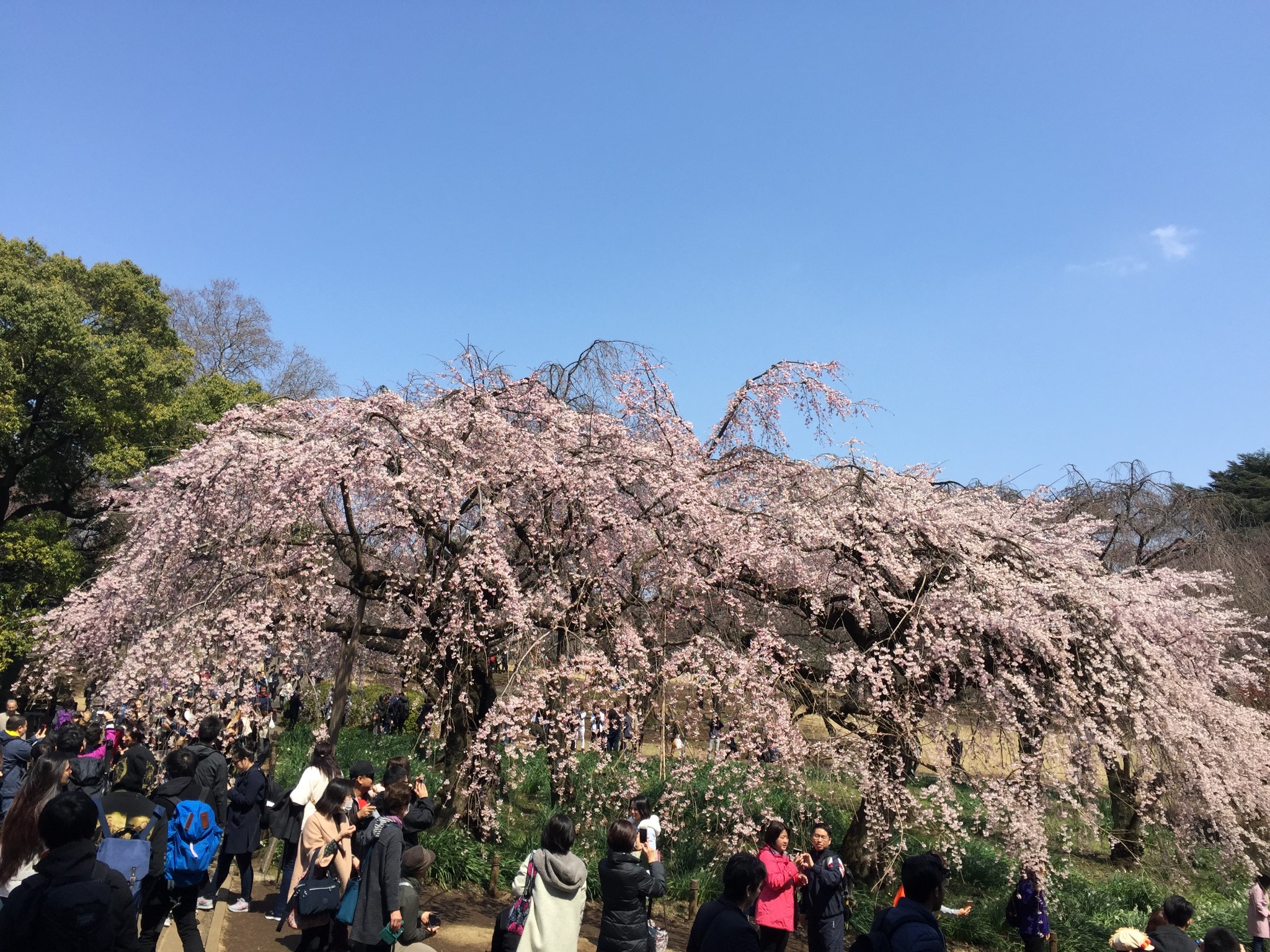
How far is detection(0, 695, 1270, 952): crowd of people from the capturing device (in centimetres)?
296

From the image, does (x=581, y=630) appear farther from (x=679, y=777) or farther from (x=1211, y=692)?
(x=1211, y=692)

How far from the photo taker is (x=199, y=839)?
4.79 m

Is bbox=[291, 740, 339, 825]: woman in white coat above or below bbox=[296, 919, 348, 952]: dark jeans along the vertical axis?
above

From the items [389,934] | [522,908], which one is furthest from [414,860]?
[522,908]

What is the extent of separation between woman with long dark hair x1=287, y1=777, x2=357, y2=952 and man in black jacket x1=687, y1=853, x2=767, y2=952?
7.45ft

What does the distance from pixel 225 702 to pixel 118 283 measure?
15022mm

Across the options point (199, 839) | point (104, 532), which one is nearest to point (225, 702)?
point (199, 839)

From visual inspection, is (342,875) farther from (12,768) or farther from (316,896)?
(12,768)

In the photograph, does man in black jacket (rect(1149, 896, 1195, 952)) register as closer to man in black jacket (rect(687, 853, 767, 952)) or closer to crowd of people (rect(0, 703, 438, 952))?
man in black jacket (rect(687, 853, 767, 952))

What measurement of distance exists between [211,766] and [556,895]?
2.82 meters

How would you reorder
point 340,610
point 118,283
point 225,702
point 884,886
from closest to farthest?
point 225,702, point 884,886, point 340,610, point 118,283

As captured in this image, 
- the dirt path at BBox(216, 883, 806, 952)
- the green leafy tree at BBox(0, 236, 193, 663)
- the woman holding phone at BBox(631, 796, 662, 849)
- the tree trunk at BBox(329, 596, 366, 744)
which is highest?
the green leafy tree at BBox(0, 236, 193, 663)

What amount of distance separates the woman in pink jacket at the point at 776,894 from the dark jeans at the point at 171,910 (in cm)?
361

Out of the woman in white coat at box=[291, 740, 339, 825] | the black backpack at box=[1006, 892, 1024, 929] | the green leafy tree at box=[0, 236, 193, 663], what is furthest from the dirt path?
the green leafy tree at box=[0, 236, 193, 663]
